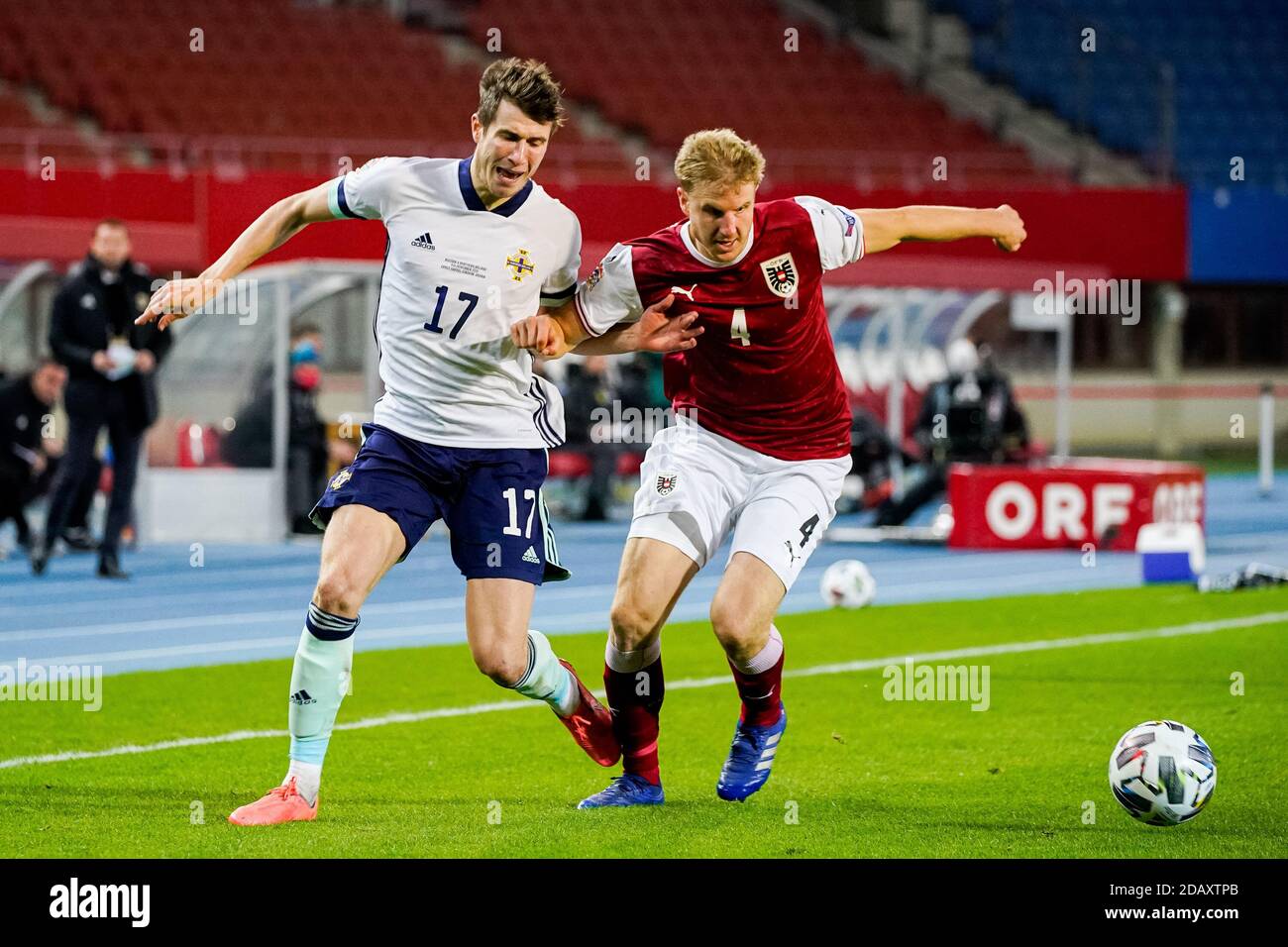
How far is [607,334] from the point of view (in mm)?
6438

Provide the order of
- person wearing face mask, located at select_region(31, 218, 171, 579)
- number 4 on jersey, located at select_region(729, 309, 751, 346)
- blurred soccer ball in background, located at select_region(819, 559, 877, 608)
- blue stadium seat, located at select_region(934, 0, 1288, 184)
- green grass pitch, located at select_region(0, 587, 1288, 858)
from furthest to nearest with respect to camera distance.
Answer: blue stadium seat, located at select_region(934, 0, 1288, 184) < person wearing face mask, located at select_region(31, 218, 171, 579) < blurred soccer ball in background, located at select_region(819, 559, 877, 608) < number 4 on jersey, located at select_region(729, 309, 751, 346) < green grass pitch, located at select_region(0, 587, 1288, 858)

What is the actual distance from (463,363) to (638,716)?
133 centimetres

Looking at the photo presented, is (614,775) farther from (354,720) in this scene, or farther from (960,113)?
(960,113)

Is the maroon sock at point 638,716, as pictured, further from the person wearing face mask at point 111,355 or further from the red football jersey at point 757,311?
the person wearing face mask at point 111,355

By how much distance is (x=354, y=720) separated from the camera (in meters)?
8.30

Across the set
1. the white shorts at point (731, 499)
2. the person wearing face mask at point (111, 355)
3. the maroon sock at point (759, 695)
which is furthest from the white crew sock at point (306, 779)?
Result: the person wearing face mask at point (111, 355)

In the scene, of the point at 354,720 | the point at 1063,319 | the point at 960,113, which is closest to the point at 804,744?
the point at 354,720

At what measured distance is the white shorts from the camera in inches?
255

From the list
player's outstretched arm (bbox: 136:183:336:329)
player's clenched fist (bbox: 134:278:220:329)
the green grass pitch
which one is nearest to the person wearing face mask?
the green grass pitch

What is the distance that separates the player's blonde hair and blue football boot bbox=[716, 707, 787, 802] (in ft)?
6.00

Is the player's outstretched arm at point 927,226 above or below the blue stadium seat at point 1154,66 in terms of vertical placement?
below

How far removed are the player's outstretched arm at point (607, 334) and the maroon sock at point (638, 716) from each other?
1088mm

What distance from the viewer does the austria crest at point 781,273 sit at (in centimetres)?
645

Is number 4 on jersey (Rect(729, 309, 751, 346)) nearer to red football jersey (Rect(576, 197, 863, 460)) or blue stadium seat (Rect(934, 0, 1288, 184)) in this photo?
red football jersey (Rect(576, 197, 863, 460))
